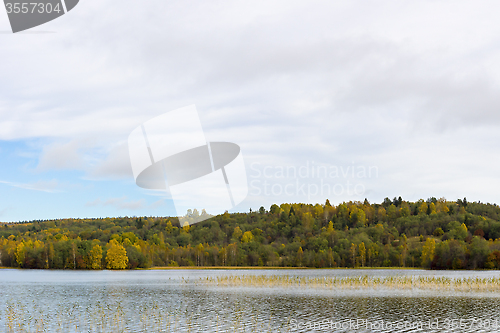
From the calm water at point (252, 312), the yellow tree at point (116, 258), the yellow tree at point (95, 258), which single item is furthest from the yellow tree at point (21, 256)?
the calm water at point (252, 312)

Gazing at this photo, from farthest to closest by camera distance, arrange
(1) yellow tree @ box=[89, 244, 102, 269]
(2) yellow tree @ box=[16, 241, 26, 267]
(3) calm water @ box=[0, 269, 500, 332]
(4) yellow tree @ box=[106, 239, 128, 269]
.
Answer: (2) yellow tree @ box=[16, 241, 26, 267]
(4) yellow tree @ box=[106, 239, 128, 269]
(1) yellow tree @ box=[89, 244, 102, 269]
(3) calm water @ box=[0, 269, 500, 332]

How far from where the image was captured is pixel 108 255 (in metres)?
179

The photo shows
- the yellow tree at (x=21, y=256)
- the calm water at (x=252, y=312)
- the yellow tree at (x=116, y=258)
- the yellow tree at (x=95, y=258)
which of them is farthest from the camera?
the yellow tree at (x=21, y=256)

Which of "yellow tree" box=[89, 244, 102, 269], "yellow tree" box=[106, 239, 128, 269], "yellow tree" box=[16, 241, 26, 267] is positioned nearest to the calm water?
"yellow tree" box=[106, 239, 128, 269]

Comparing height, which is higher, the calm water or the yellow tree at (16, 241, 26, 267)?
the yellow tree at (16, 241, 26, 267)

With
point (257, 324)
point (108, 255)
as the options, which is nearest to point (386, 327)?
point (257, 324)

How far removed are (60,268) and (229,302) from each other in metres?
145

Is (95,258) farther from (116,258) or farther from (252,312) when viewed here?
(252,312)

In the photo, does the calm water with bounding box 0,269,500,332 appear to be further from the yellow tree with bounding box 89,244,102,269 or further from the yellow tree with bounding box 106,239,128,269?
the yellow tree with bounding box 89,244,102,269

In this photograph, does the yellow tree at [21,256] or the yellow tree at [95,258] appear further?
the yellow tree at [21,256]

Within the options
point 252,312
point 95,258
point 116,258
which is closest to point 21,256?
point 95,258

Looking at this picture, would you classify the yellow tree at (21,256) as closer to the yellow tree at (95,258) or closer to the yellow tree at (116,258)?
the yellow tree at (95,258)

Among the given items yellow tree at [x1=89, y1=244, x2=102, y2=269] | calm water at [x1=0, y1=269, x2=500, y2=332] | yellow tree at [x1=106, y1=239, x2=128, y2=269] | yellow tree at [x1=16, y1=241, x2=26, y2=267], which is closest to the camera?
calm water at [x1=0, y1=269, x2=500, y2=332]

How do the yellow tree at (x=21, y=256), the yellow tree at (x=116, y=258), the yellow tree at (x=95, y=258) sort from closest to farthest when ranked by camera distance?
the yellow tree at (x=95, y=258) → the yellow tree at (x=116, y=258) → the yellow tree at (x=21, y=256)
